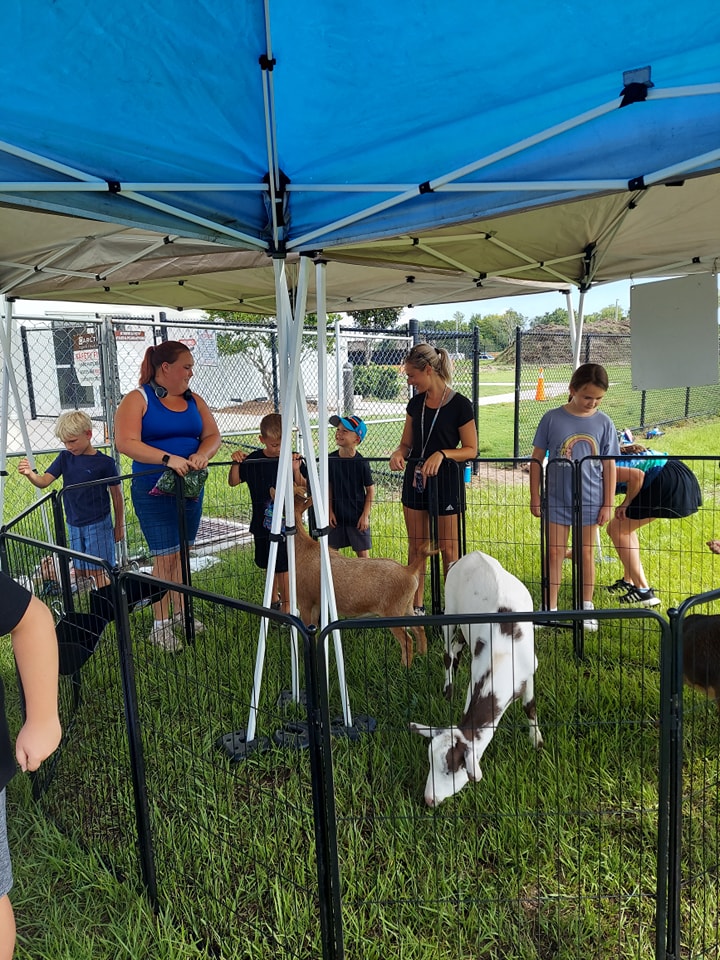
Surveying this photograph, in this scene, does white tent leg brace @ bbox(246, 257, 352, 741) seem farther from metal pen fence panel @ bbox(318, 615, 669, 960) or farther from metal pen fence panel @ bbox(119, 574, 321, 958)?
metal pen fence panel @ bbox(318, 615, 669, 960)

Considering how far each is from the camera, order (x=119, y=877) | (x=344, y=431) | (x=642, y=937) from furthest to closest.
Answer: (x=344, y=431)
(x=119, y=877)
(x=642, y=937)

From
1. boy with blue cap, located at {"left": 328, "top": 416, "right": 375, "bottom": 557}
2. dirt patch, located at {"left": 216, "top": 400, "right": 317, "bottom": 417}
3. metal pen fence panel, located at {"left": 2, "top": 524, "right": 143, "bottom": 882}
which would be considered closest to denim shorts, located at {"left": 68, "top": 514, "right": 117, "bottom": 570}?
metal pen fence panel, located at {"left": 2, "top": 524, "right": 143, "bottom": 882}

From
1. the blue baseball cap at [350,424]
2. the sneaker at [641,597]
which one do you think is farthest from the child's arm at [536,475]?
the blue baseball cap at [350,424]

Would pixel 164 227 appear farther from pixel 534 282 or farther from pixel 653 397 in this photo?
pixel 653 397

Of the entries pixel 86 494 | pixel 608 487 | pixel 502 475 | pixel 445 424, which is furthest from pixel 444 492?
pixel 502 475

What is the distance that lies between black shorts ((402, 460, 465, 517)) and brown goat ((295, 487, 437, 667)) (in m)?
0.69

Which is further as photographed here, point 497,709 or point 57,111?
point 497,709

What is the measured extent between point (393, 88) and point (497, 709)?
8.68ft

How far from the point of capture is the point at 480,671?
123 inches

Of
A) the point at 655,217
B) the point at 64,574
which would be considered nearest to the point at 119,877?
the point at 64,574

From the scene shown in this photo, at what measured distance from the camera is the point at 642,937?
7.93ft

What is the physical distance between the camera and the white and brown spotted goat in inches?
108

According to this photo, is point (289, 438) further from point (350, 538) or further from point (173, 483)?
point (350, 538)

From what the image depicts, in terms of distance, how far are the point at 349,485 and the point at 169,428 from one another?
1572 mm
